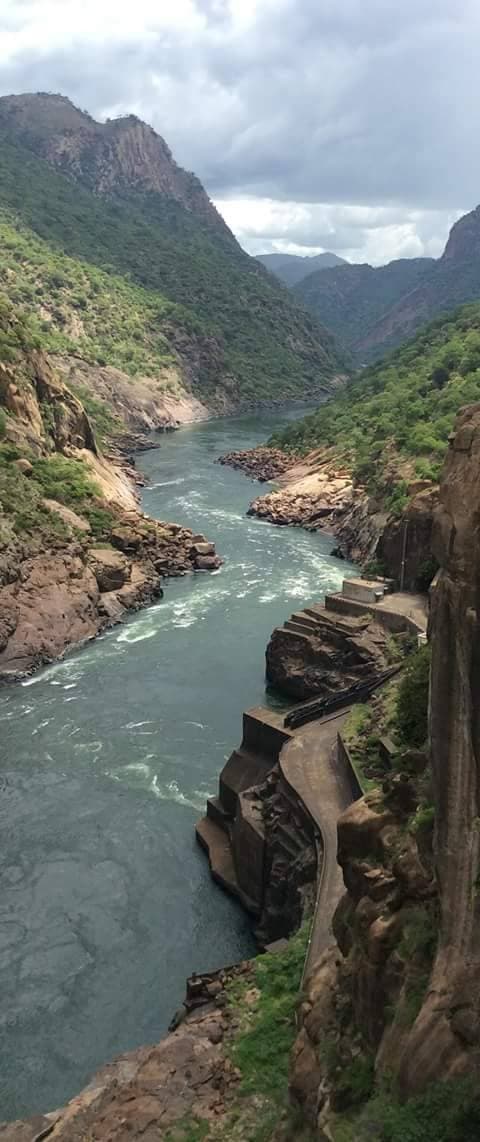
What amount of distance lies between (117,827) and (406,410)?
58.7 meters

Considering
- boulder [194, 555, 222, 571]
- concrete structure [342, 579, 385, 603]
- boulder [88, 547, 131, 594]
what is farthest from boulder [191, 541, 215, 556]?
concrete structure [342, 579, 385, 603]

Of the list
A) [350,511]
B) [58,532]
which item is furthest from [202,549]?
[350,511]

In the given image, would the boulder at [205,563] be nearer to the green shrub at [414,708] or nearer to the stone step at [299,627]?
the stone step at [299,627]

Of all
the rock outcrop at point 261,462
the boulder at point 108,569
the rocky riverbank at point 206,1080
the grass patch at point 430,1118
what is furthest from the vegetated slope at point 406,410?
the grass patch at point 430,1118

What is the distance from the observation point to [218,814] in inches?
1086

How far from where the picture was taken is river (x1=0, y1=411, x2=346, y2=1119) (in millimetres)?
20688

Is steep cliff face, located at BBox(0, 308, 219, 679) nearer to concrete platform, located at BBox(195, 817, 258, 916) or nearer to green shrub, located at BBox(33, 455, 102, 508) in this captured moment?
green shrub, located at BBox(33, 455, 102, 508)

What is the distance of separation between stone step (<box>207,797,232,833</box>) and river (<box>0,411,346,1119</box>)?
2.78 ft

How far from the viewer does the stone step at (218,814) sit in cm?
2727

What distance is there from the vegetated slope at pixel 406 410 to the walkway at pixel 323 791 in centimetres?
3273

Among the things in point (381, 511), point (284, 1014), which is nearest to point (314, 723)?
point (284, 1014)

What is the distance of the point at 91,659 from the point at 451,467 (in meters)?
33.1

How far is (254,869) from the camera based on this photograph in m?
24.5

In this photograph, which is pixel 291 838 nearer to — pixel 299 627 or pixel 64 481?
pixel 299 627
